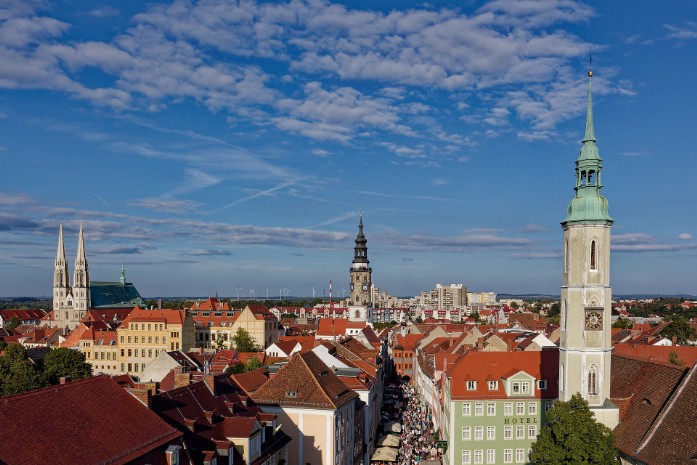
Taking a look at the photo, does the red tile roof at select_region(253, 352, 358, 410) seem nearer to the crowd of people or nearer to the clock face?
the crowd of people

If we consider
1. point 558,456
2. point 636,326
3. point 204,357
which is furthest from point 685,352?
point 636,326

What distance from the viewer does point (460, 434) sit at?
179ft

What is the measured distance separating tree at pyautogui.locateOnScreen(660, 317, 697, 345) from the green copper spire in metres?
79.3

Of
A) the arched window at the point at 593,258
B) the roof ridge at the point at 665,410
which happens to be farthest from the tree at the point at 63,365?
the roof ridge at the point at 665,410

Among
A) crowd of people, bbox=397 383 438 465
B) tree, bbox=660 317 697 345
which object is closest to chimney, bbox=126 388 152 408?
crowd of people, bbox=397 383 438 465

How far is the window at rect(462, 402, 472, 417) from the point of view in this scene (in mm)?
54719

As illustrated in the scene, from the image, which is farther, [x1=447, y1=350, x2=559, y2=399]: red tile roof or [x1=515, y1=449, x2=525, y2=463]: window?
[x1=447, y1=350, x2=559, y2=399]: red tile roof

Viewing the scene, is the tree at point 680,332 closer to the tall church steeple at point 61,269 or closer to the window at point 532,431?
the window at point 532,431

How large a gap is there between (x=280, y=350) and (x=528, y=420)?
4625 centimetres

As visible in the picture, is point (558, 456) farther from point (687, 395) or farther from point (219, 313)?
point (219, 313)

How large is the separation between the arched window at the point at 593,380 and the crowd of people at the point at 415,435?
24645 mm

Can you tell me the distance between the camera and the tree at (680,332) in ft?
352

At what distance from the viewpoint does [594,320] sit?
4094 cm

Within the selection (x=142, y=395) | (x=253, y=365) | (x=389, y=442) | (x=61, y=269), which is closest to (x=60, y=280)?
(x=61, y=269)
